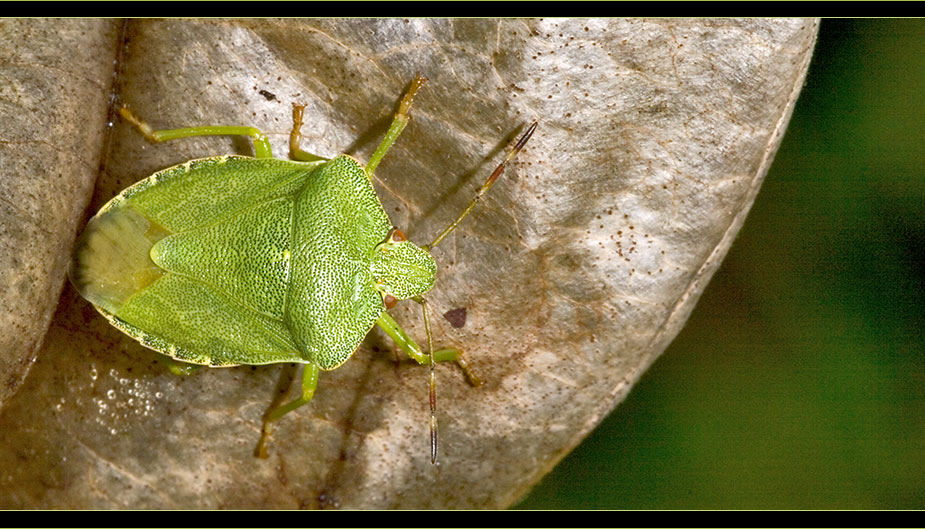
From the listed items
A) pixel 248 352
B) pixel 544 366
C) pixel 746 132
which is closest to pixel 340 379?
pixel 248 352

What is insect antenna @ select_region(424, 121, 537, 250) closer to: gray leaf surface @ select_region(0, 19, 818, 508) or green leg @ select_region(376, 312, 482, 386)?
gray leaf surface @ select_region(0, 19, 818, 508)

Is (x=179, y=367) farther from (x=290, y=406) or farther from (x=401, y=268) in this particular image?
(x=401, y=268)

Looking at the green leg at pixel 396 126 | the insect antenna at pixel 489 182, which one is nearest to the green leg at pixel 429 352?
the insect antenna at pixel 489 182

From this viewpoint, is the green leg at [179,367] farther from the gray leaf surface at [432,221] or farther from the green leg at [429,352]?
the green leg at [429,352]

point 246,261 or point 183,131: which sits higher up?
point 183,131

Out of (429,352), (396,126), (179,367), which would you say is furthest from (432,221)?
(179,367)

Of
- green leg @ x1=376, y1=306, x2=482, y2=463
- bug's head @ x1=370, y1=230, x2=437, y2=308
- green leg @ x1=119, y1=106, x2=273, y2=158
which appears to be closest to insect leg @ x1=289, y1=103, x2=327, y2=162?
green leg @ x1=119, y1=106, x2=273, y2=158
